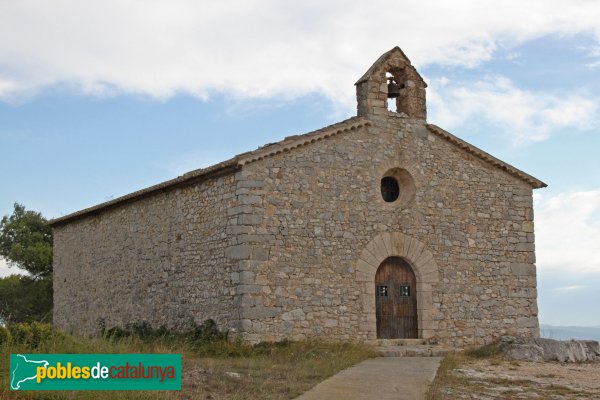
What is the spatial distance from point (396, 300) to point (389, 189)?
256 cm

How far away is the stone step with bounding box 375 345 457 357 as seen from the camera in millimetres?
16344

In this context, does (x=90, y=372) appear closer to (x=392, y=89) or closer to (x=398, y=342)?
(x=398, y=342)

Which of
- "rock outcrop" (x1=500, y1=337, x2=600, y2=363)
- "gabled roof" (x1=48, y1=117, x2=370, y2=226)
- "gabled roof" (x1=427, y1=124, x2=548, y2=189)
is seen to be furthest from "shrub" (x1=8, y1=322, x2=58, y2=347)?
"gabled roof" (x1=427, y1=124, x2=548, y2=189)

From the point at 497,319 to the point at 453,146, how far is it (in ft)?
13.8

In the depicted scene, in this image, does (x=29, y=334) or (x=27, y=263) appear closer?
(x=29, y=334)

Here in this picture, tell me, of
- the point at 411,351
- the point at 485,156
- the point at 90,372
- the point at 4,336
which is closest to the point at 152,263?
the point at 411,351

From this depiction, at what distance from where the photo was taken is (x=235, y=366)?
1311 centimetres

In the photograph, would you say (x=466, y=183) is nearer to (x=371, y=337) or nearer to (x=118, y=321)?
(x=371, y=337)

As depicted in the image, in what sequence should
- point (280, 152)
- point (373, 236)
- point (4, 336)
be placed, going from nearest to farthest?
point (4, 336)
point (280, 152)
point (373, 236)

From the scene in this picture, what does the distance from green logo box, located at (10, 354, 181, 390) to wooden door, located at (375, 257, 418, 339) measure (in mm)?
8534

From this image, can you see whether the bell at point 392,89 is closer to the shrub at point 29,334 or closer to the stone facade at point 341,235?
the stone facade at point 341,235

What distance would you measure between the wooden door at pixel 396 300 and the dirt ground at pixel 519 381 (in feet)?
7.34

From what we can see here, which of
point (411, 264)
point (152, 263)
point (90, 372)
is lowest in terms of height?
point (90, 372)

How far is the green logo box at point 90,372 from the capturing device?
30.6 feet
